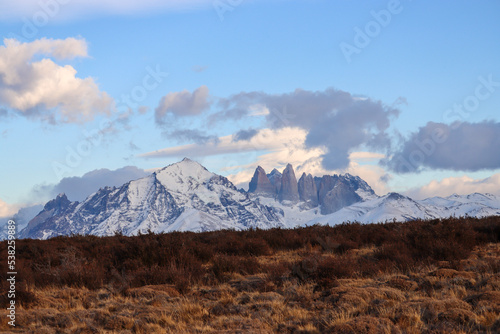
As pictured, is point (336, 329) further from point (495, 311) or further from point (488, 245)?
point (488, 245)

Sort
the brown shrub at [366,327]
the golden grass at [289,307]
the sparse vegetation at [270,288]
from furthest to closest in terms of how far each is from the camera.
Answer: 1. the sparse vegetation at [270,288]
2. the golden grass at [289,307]
3. the brown shrub at [366,327]

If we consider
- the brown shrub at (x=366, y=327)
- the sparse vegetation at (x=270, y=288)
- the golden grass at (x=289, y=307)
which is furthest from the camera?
the sparse vegetation at (x=270, y=288)

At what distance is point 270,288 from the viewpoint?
10531 mm

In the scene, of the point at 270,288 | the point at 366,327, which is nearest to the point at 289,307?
the point at 270,288

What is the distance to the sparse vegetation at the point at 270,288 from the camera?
7.59m

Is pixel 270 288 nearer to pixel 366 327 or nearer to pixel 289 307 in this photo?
pixel 289 307

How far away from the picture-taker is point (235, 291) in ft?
34.2

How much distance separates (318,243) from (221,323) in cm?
1004

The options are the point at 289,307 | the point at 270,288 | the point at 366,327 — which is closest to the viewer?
the point at 366,327

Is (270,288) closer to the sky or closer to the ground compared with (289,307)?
closer to the sky

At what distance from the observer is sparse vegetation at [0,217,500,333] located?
7.59 m

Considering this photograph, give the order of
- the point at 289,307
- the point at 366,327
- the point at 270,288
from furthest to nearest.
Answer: the point at 270,288, the point at 289,307, the point at 366,327

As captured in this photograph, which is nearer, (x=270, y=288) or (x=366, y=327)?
(x=366, y=327)

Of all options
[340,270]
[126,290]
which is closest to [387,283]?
[340,270]
